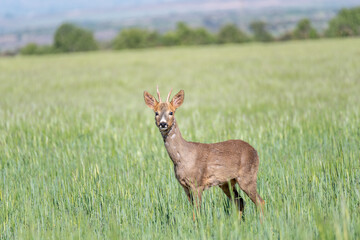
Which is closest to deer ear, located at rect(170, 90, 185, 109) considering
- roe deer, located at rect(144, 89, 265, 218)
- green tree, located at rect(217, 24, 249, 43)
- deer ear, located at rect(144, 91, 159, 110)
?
roe deer, located at rect(144, 89, 265, 218)

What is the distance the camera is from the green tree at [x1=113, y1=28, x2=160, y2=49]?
112 meters

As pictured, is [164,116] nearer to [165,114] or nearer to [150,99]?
[165,114]

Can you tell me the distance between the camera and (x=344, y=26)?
60.0 m

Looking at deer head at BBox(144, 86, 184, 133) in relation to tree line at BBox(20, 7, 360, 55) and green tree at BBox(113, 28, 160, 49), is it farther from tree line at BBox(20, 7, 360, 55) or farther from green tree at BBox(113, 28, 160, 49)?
green tree at BBox(113, 28, 160, 49)

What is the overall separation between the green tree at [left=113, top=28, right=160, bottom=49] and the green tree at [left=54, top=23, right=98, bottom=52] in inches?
273

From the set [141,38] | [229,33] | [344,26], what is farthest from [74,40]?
[344,26]

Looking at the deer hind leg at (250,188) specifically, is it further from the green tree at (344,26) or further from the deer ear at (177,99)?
the green tree at (344,26)

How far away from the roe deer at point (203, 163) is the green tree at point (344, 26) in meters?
49.1

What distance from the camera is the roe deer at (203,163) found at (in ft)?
10.5

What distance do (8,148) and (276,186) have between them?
3.92m

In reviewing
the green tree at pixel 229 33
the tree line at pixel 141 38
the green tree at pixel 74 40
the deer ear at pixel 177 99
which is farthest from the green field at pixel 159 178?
the green tree at pixel 74 40

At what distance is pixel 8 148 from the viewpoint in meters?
5.93

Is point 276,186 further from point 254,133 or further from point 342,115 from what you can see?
point 342,115

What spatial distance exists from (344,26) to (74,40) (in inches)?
2792
